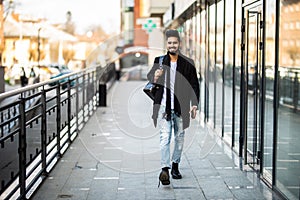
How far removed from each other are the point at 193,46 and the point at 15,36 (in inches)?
1793

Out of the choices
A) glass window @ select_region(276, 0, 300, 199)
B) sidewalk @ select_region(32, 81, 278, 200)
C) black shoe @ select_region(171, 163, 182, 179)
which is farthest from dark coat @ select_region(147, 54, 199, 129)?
glass window @ select_region(276, 0, 300, 199)

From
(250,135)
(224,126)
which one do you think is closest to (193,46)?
(224,126)

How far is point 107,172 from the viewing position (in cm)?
752

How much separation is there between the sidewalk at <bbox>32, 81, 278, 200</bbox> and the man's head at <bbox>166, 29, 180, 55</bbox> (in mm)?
1478

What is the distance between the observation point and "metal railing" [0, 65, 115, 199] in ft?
18.4

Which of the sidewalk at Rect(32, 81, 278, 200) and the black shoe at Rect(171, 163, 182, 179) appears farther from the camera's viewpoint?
the black shoe at Rect(171, 163, 182, 179)

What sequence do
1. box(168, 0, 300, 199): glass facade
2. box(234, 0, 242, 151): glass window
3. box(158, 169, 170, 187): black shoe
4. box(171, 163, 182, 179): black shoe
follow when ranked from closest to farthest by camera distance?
A: box(168, 0, 300, 199): glass facade → box(158, 169, 170, 187): black shoe → box(171, 163, 182, 179): black shoe → box(234, 0, 242, 151): glass window

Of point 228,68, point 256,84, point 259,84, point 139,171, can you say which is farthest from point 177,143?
point 228,68

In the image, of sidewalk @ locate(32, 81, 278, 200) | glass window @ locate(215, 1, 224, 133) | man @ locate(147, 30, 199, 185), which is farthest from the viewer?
glass window @ locate(215, 1, 224, 133)

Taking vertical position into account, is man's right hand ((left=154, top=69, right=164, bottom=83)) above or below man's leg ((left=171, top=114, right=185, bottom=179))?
above

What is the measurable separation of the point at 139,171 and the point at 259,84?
181cm

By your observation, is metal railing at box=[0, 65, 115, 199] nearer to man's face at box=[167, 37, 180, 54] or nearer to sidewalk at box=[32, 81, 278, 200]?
sidewalk at box=[32, 81, 278, 200]

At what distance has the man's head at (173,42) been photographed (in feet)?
22.1

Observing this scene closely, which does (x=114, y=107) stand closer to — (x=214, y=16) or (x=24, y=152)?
(x=214, y=16)
